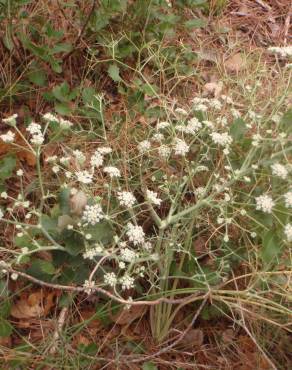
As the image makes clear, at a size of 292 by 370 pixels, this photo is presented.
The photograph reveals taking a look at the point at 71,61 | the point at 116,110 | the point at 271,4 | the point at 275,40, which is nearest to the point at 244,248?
the point at 116,110

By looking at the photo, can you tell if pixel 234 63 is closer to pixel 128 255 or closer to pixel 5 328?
pixel 128 255

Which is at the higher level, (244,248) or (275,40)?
(275,40)

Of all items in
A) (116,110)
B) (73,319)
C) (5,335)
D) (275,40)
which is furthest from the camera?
(275,40)

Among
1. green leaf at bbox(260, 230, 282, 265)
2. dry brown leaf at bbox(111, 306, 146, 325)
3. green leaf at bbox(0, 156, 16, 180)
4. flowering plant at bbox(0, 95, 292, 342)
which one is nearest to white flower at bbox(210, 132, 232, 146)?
flowering plant at bbox(0, 95, 292, 342)

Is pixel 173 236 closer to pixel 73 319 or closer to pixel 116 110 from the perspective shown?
pixel 73 319

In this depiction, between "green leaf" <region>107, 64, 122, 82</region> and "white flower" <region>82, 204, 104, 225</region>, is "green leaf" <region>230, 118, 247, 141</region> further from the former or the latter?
"green leaf" <region>107, 64, 122, 82</region>

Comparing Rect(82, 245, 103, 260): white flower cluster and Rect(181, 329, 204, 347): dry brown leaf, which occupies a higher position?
Rect(82, 245, 103, 260): white flower cluster

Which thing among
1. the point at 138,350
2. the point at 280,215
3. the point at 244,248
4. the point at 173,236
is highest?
the point at 280,215
